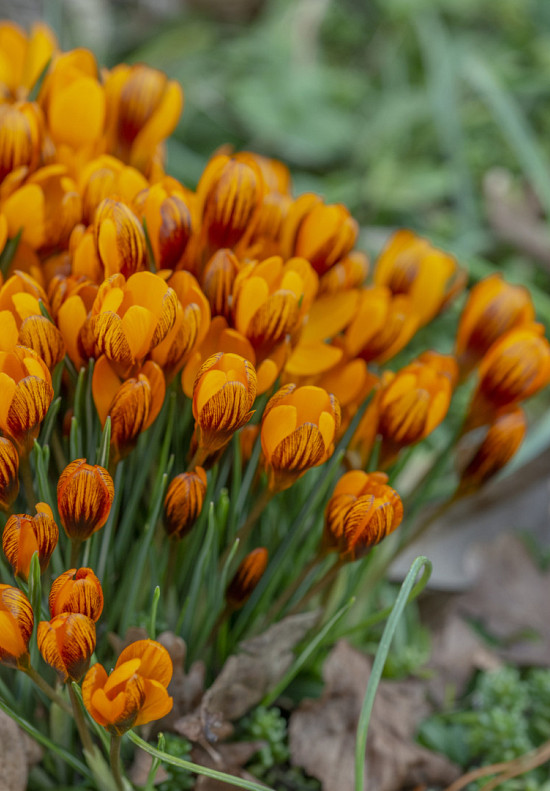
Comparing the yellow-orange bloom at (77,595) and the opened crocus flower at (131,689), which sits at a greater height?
the yellow-orange bloom at (77,595)

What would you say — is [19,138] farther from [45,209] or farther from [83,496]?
[83,496]

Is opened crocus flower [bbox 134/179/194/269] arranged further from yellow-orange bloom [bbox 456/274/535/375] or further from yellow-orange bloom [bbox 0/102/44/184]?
yellow-orange bloom [bbox 456/274/535/375]

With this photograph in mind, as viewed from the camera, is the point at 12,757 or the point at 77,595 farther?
the point at 12,757

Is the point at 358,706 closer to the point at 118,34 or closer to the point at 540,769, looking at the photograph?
the point at 540,769

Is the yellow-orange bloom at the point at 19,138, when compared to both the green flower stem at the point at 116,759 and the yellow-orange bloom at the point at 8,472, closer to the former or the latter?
the yellow-orange bloom at the point at 8,472

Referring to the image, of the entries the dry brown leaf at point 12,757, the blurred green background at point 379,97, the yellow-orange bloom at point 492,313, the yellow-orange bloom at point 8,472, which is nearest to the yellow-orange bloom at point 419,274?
the yellow-orange bloom at point 492,313

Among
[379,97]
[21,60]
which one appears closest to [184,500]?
[21,60]

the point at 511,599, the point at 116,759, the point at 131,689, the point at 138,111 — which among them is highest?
the point at 138,111
